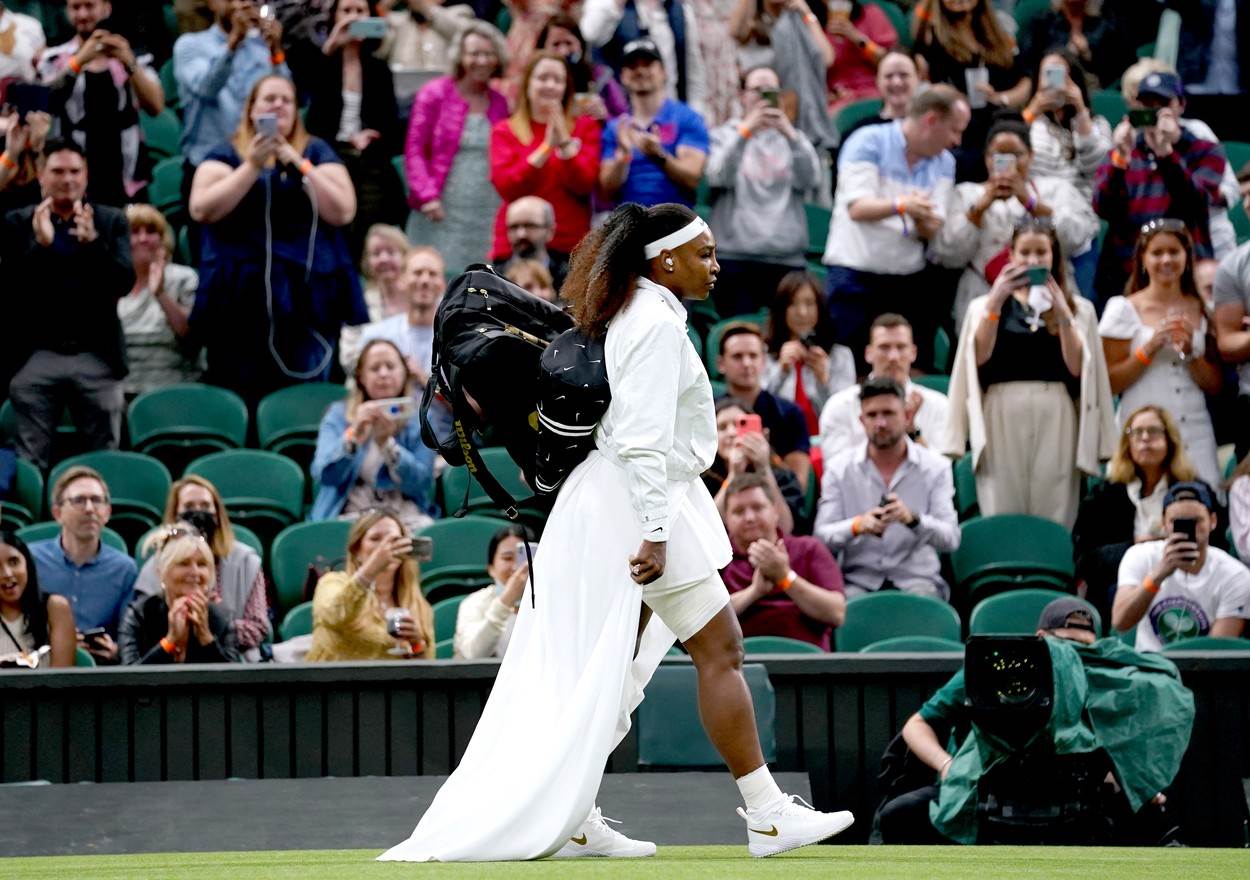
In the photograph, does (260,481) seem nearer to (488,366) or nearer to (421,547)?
(421,547)

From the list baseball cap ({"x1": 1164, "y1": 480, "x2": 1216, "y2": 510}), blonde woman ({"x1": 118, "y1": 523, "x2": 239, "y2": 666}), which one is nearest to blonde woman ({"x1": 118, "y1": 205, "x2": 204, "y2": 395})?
blonde woman ({"x1": 118, "y1": 523, "x2": 239, "y2": 666})

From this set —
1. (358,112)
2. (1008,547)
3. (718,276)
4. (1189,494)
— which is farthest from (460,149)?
(1189,494)

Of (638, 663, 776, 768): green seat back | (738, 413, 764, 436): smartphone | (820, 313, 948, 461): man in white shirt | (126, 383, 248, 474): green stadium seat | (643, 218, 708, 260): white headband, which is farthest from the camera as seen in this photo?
(126, 383, 248, 474): green stadium seat

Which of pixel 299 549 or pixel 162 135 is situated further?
pixel 162 135

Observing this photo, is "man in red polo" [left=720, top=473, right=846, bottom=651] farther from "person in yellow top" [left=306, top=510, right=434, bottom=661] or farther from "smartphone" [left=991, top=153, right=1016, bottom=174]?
"smartphone" [left=991, top=153, right=1016, bottom=174]

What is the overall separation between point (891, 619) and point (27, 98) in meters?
5.64

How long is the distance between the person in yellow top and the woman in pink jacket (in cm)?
385

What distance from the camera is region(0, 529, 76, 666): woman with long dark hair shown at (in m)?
8.16

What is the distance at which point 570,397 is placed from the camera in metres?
5.36

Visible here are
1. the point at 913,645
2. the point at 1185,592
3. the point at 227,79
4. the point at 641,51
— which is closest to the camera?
the point at 913,645

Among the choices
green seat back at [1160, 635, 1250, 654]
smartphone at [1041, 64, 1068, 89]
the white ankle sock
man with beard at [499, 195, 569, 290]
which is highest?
smartphone at [1041, 64, 1068, 89]

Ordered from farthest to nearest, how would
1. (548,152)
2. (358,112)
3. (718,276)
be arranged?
(358,112) → (718,276) → (548,152)

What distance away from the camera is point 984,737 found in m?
6.93

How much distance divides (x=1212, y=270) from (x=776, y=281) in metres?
2.40
